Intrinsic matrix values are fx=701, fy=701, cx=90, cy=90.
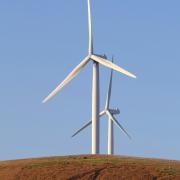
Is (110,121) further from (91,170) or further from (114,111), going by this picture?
(91,170)

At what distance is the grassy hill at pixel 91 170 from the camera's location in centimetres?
8288

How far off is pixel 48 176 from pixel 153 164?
46.7 ft

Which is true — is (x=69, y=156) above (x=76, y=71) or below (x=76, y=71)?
below

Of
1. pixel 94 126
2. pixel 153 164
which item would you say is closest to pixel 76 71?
pixel 94 126

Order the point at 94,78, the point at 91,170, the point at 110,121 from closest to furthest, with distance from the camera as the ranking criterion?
the point at 91,170 < the point at 94,78 < the point at 110,121

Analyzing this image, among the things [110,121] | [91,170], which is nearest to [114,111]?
Result: [110,121]

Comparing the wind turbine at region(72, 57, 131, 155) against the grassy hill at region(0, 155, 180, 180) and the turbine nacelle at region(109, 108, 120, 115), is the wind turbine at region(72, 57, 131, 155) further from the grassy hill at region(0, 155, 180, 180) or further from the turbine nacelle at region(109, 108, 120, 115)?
the grassy hill at region(0, 155, 180, 180)

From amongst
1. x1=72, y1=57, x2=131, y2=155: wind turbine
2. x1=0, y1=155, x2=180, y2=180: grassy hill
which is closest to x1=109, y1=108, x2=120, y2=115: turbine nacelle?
x1=72, y1=57, x2=131, y2=155: wind turbine

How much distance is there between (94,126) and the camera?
103 meters

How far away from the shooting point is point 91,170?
84.1 meters

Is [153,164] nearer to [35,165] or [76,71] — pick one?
[35,165]

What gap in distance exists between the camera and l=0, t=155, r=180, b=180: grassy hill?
272 feet

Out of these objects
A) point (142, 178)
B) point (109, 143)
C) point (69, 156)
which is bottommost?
point (142, 178)

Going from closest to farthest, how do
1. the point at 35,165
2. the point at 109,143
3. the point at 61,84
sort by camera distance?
1. the point at 35,165
2. the point at 61,84
3. the point at 109,143
